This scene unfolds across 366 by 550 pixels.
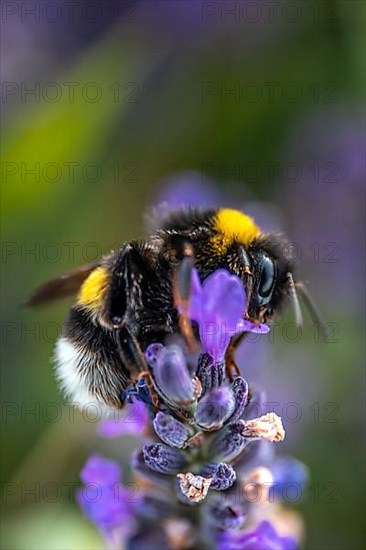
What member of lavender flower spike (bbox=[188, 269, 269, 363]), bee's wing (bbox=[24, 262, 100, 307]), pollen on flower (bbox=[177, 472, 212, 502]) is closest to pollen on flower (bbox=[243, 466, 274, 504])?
pollen on flower (bbox=[177, 472, 212, 502])

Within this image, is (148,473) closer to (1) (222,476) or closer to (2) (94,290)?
(1) (222,476)

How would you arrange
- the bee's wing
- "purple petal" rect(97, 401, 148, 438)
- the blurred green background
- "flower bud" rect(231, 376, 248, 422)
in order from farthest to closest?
1. the blurred green background
2. the bee's wing
3. "purple petal" rect(97, 401, 148, 438)
4. "flower bud" rect(231, 376, 248, 422)

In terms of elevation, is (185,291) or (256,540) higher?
(185,291)

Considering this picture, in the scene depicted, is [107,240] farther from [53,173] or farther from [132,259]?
[132,259]

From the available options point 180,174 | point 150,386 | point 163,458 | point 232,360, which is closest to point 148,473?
point 163,458

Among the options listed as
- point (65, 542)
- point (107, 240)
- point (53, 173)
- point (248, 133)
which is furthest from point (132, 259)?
point (248, 133)

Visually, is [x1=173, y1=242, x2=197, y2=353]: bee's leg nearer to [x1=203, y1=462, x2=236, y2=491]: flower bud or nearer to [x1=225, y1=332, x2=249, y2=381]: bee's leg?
[x1=225, y1=332, x2=249, y2=381]: bee's leg
